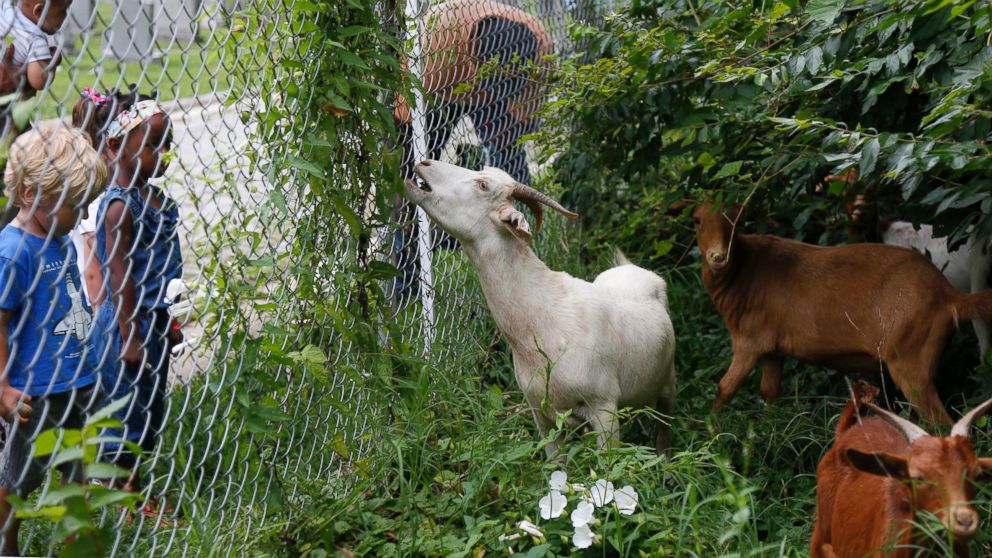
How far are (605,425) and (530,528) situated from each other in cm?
76

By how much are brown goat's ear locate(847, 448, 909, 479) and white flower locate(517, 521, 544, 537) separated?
1011 mm

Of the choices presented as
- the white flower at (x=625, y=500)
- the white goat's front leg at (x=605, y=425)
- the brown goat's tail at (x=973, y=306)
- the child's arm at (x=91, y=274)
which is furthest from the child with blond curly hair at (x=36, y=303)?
the brown goat's tail at (x=973, y=306)

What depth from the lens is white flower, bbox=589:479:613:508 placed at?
10.8ft

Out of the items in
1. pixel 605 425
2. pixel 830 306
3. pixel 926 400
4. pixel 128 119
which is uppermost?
pixel 830 306

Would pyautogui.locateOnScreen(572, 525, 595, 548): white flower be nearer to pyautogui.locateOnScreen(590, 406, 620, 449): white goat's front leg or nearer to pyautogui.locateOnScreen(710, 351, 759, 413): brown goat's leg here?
pyautogui.locateOnScreen(590, 406, 620, 449): white goat's front leg

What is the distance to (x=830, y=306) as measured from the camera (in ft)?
16.4

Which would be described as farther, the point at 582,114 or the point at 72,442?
the point at 582,114

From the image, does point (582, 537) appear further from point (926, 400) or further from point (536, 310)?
point (926, 400)

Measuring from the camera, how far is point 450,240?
595cm

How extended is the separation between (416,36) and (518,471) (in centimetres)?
183

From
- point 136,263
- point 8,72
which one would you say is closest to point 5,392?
point 8,72

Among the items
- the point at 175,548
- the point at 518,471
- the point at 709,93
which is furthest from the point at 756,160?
the point at 175,548

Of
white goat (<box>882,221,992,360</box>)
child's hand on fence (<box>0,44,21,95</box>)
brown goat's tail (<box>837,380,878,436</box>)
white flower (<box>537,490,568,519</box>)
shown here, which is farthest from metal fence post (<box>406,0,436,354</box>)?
white goat (<box>882,221,992,360</box>)

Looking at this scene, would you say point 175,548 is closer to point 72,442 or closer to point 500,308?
point 72,442
